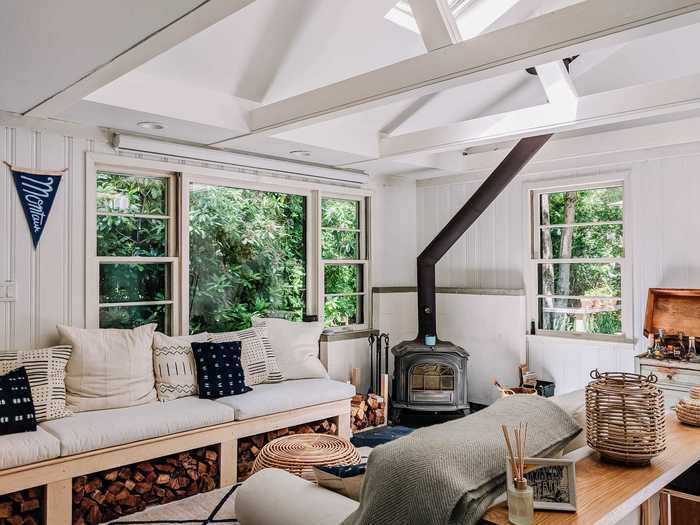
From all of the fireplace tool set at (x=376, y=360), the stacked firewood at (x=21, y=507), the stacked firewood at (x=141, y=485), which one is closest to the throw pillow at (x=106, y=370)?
the stacked firewood at (x=141, y=485)

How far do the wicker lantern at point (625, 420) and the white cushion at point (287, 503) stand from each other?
0.85 metres

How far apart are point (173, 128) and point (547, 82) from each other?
8.05ft

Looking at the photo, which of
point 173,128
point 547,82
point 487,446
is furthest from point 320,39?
point 487,446

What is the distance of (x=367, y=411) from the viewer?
5004 mm

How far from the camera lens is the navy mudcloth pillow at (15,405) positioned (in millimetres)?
3035

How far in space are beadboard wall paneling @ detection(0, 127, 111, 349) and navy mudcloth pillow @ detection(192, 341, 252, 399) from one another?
2.72 feet

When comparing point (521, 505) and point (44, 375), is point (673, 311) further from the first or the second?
point (44, 375)

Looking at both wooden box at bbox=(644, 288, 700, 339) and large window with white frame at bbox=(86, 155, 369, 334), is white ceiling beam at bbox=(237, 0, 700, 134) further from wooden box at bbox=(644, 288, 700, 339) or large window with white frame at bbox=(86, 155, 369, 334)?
wooden box at bbox=(644, 288, 700, 339)

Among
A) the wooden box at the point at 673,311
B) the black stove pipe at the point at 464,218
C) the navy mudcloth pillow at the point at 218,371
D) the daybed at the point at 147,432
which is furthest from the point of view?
the black stove pipe at the point at 464,218

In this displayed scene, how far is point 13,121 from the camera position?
355 centimetres

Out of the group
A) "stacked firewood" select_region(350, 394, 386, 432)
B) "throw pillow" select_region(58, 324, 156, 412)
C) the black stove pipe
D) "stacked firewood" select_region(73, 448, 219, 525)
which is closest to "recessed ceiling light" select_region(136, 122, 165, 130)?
"throw pillow" select_region(58, 324, 156, 412)

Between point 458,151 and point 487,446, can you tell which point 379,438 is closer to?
point 458,151

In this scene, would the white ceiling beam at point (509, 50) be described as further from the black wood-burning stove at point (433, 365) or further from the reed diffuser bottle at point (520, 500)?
the black wood-burning stove at point (433, 365)

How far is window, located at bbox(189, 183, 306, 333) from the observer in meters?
4.57
